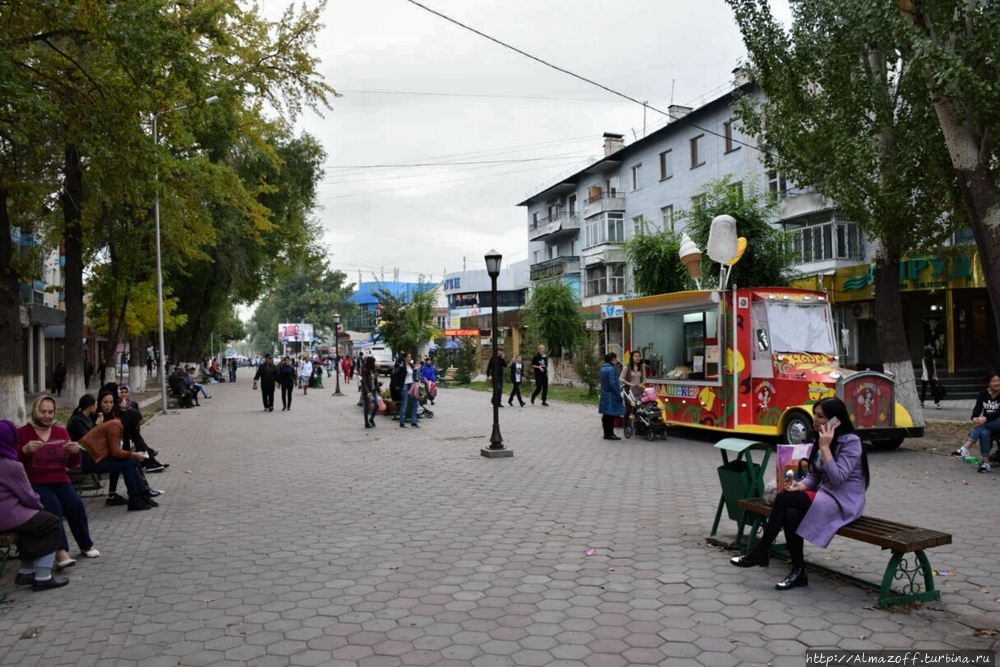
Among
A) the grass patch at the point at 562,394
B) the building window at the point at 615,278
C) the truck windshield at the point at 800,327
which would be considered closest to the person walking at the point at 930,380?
the grass patch at the point at 562,394

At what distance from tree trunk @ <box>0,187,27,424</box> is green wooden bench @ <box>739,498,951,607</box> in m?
12.3

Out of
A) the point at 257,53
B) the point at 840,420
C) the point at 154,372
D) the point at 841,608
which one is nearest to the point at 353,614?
the point at 841,608

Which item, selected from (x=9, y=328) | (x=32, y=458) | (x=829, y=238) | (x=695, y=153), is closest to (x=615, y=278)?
(x=695, y=153)

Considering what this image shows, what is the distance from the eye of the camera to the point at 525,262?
6962 cm

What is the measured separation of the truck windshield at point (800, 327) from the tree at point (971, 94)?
302 cm

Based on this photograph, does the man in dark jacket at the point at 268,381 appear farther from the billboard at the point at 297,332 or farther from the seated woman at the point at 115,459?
the billboard at the point at 297,332

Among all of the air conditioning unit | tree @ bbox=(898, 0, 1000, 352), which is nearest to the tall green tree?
the air conditioning unit

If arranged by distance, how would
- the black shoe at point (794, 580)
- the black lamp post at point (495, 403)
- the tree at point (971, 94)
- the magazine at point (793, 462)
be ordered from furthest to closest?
the black lamp post at point (495, 403) < the tree at point (971, 94) < the magazine at point (793, 462) < the black shoe at point (794, 580)

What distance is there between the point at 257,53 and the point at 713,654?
63.8ft

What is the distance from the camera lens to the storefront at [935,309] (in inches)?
968

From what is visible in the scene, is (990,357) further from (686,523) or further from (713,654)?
(713,654)

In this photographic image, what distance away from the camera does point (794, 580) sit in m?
5.43

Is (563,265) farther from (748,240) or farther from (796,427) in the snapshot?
(796,427)

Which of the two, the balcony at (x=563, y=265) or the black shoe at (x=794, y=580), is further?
the balcony at (x=563, y=265)
